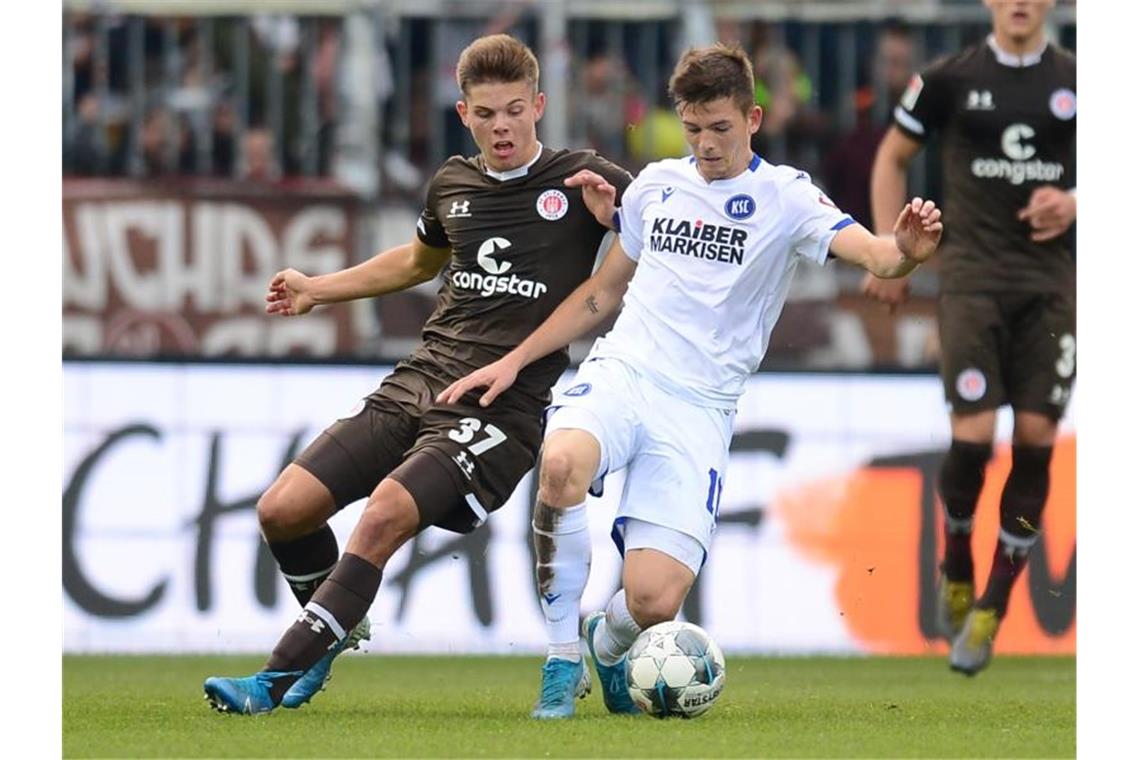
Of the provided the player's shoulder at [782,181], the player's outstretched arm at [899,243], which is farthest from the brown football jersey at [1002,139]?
the player's outstretched arm at [899,243]

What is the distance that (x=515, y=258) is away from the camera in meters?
7.63

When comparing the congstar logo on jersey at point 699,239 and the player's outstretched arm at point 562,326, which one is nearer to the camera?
the player's outstretched arm at point 562,326

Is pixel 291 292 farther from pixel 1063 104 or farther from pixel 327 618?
pixel 1063 104

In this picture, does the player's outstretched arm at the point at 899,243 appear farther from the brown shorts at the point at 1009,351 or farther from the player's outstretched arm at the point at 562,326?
the brown shorts at the point at 1009,351

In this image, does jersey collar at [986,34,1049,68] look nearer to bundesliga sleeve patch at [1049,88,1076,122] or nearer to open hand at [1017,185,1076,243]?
bundesliga sleeve patch at [1049,88,1076,122]

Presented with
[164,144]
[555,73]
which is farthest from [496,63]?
[164,144]

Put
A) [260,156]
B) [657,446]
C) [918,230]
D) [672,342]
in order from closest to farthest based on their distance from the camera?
[918,230] < [657,446] < [672,342] < [260,156]

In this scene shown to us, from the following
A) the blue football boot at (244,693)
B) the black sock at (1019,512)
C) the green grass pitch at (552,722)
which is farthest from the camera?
the black sock at (1019,512)

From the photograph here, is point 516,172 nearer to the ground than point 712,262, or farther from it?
farther from it

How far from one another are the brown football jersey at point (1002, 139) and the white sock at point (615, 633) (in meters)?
3.02

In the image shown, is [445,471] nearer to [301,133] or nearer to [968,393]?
[968,393]

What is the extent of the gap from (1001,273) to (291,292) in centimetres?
337

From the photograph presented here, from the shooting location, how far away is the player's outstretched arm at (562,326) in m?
7.31

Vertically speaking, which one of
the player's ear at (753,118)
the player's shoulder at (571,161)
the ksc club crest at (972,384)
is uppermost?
the player's ear at (753,118)
